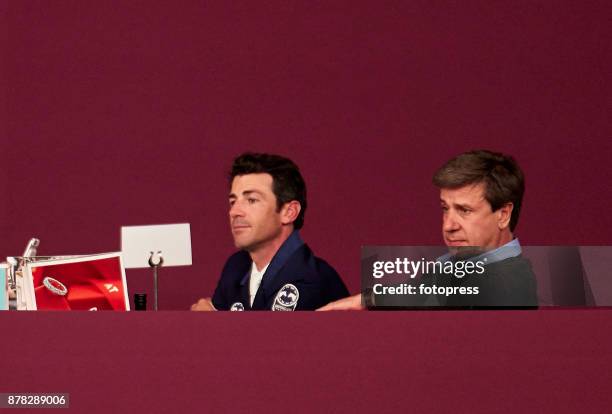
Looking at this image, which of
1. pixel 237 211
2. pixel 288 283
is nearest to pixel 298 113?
pixel 237 211

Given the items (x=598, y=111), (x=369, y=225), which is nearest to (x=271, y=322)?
(x=369, y=225)

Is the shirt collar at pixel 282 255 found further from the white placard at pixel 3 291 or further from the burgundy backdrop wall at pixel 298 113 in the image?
the burgundy backdrop wall at pixel 298 113

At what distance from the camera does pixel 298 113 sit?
16.2 ft

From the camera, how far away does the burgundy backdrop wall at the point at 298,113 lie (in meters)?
4.89

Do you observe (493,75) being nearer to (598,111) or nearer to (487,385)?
(598,111)

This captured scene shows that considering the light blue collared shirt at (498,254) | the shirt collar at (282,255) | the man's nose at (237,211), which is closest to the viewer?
the light blue collared shirt at (498,254)

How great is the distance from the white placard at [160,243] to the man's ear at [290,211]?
29cm

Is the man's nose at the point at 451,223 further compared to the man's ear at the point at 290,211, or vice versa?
the man's ear at the point at 290,211

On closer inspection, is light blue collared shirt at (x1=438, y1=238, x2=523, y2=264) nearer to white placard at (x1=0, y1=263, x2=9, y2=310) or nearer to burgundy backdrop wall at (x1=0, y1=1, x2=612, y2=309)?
white placard at (x1=0, y1=263, x2=9, y2=310)

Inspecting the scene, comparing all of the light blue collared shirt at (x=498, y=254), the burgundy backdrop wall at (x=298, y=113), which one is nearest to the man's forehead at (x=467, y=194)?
the light blue collared shirt at (x=498, y=254)

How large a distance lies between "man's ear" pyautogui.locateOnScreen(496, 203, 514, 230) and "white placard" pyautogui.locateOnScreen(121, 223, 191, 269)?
972 mm

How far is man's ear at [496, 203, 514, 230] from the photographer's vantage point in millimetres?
2896

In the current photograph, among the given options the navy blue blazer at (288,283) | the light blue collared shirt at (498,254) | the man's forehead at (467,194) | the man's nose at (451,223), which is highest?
the man's forehead at (467,194)

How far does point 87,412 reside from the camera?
200 cm
